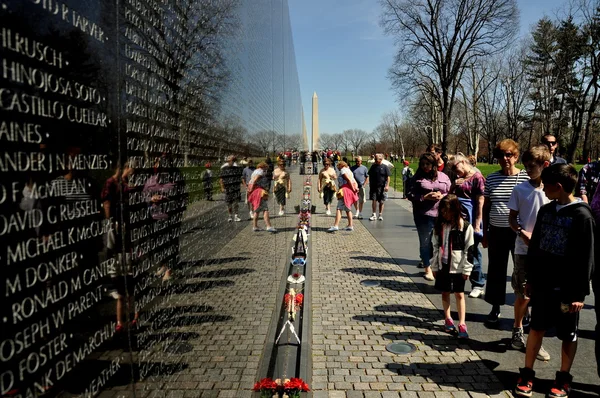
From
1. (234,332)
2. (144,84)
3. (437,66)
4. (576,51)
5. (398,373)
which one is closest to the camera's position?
(144,84)

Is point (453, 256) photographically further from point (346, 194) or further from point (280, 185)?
point (346, 194)

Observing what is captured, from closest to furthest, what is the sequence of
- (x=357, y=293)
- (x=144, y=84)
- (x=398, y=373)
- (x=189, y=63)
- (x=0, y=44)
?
(x=0, y=44) → (x=144, y=84) → (x=189, y=63) → (x=398, y=373) → (x=357, y=293)

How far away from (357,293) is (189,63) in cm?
509

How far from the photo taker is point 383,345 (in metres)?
4.59

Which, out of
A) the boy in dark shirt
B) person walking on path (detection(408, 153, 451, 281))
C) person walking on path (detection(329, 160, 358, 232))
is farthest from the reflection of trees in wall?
person walking on path (detection(329, 160, 358, 232))

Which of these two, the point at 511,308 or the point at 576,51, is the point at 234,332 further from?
the point at 576,51

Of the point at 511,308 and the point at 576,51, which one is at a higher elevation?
the point at 576,51

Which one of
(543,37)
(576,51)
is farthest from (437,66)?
(543,37)

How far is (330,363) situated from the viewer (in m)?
4.19

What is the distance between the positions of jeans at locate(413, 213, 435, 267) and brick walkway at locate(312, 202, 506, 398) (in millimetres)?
493

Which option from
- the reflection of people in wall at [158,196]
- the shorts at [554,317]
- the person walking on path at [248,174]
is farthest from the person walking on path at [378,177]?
the reflection of people in wall at [158,196]

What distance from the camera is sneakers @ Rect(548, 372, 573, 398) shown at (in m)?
3.38

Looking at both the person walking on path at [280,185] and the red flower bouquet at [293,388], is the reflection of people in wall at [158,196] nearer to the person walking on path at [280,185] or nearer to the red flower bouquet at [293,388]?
the red flower bouquet at [293,388]

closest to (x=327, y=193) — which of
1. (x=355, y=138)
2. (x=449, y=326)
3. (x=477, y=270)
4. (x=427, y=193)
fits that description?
(x=427, y=193)
